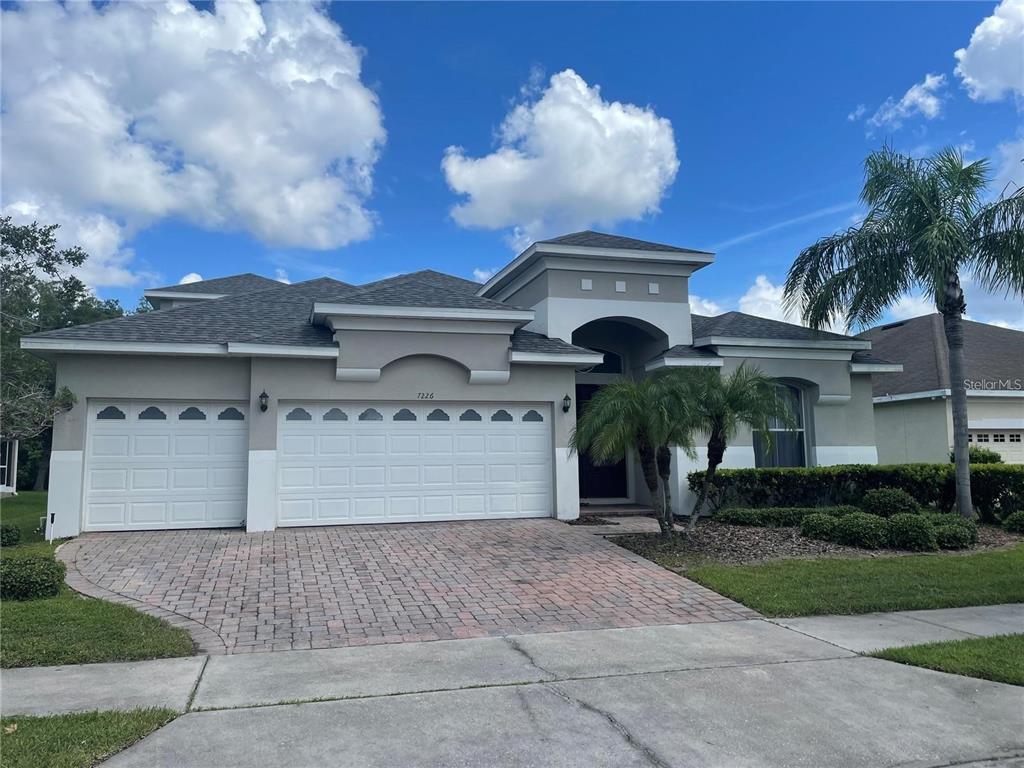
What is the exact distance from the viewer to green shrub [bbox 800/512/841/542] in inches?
466

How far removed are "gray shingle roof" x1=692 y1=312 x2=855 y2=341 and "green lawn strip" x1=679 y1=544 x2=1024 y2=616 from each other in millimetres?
6489

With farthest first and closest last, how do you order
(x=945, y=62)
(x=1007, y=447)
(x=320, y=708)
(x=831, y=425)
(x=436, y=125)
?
(x=1007, y=447), (x=436, y=125), (x=831, y=425), (x=945, y=62), (x=320, y=708)

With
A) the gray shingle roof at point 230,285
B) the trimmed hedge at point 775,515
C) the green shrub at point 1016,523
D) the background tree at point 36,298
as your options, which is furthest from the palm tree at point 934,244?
the background tree at point 36,298

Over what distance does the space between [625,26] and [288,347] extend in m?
9.18

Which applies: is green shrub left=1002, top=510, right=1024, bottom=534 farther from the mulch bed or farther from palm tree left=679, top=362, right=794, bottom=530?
palm tree left=679, top=362, right=794, bottom=530

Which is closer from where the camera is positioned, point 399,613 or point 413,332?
point 399,613

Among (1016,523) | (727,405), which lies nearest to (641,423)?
(727,405)

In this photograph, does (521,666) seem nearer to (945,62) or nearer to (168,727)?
(168,727)

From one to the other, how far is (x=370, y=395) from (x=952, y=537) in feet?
34.0

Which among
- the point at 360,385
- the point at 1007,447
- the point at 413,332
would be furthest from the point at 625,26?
the point at 1007,447

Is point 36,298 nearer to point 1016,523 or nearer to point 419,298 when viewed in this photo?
point 419,298

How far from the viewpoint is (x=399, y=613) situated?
7.44 m

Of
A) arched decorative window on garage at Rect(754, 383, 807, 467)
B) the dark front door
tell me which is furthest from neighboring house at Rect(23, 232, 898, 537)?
the dark front door

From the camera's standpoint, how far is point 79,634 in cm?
636
